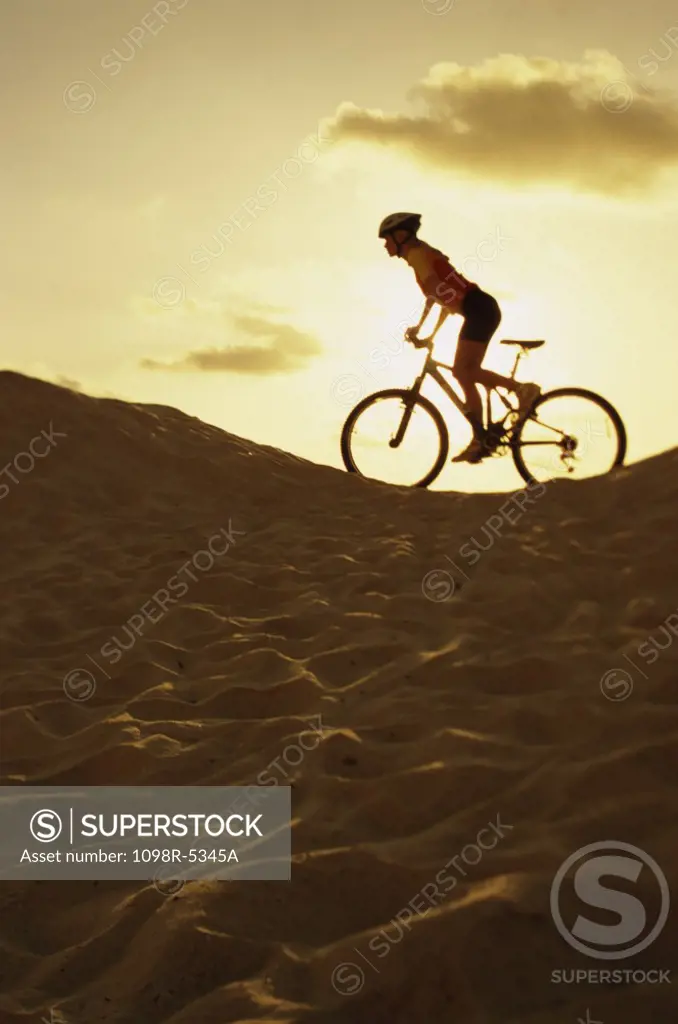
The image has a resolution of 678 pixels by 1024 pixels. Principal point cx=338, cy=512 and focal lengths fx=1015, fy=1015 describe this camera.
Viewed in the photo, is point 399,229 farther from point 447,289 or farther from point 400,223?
point 447,289

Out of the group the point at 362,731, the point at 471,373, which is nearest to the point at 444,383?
the point at 471,373

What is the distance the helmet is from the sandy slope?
2005 millimetres

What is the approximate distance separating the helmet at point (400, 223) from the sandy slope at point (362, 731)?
78.9 inches

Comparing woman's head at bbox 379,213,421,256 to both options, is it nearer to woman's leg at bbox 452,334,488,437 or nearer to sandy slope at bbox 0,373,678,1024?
woman's leg at bbox 452,334,488,437

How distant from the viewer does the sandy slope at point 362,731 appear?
Result: 2.79 meters

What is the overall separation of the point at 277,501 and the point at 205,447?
1527mm

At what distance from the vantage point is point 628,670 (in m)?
4.33

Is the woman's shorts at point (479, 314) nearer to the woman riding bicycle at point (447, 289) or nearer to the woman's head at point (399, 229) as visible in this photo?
the woman riding bicycle at point (447, 289)

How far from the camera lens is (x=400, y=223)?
275 inches

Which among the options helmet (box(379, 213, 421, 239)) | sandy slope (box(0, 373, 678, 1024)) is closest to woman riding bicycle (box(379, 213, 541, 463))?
helmet (box(379, 213, 421, 239))

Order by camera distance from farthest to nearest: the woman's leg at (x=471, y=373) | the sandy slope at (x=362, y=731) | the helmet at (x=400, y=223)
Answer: the woman's leg at (x=471, y=373)
the helmet at (x=400, y=223)
the sandy slope at (x=362, y=731)

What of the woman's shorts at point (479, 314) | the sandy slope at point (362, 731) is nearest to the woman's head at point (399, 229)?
the woman's shorts at point (479, 314)

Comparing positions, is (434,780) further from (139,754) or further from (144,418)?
(144,418)

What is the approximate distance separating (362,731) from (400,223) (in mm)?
4064
